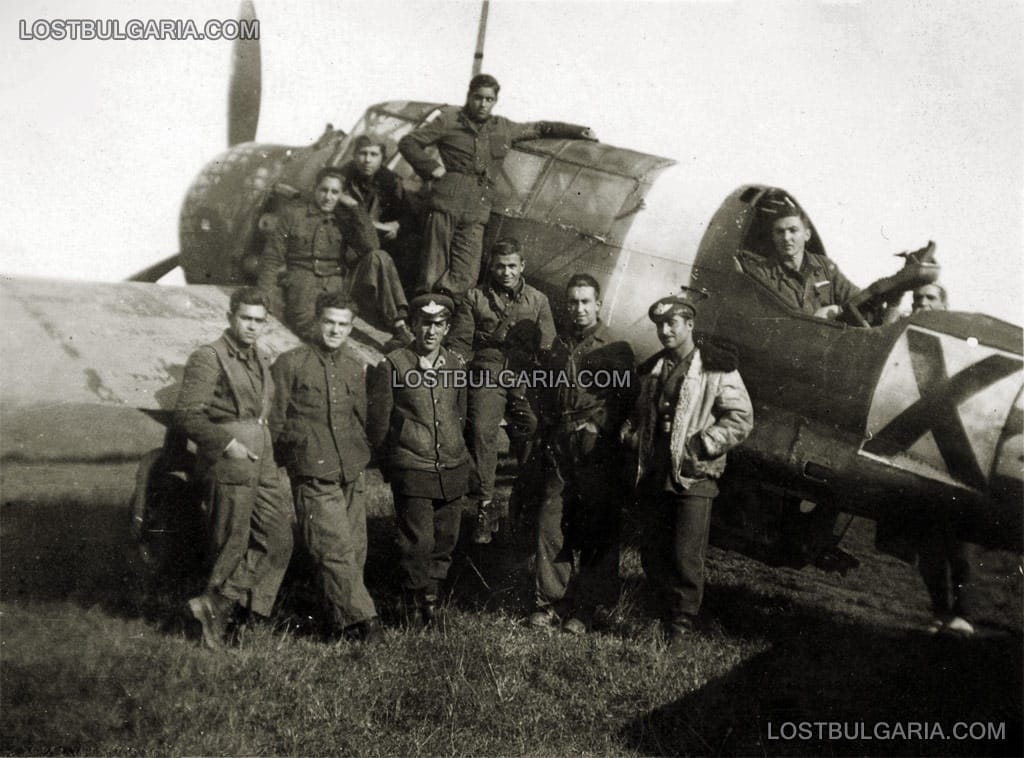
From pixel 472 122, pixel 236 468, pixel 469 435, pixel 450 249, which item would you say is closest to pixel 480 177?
pixel 472 122

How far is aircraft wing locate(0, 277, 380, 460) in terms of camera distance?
5680mm

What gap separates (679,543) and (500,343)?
183 centimetres

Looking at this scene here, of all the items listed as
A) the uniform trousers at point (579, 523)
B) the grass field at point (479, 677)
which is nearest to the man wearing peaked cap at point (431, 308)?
the uniform trousers at point (579, 523)

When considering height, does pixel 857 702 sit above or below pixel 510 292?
below

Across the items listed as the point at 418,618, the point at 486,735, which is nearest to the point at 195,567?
the point at 418,618

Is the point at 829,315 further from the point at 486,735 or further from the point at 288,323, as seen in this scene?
the point at 288,323

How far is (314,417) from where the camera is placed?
5.33m

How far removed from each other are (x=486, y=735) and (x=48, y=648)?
8.87 feet

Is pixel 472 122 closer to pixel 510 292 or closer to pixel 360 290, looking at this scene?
pixel 360 290

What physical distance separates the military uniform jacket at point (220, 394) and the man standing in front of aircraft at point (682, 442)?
227 cm

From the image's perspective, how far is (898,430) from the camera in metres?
5.25

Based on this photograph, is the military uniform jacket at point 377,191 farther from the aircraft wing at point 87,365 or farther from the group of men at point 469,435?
the group of men at point 469,435

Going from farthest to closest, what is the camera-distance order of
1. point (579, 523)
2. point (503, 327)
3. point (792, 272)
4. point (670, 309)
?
point (503, 327), point (792, 272), point (579, 523), point (670, 309)

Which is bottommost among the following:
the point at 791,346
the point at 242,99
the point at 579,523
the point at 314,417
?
the point at 579,523
